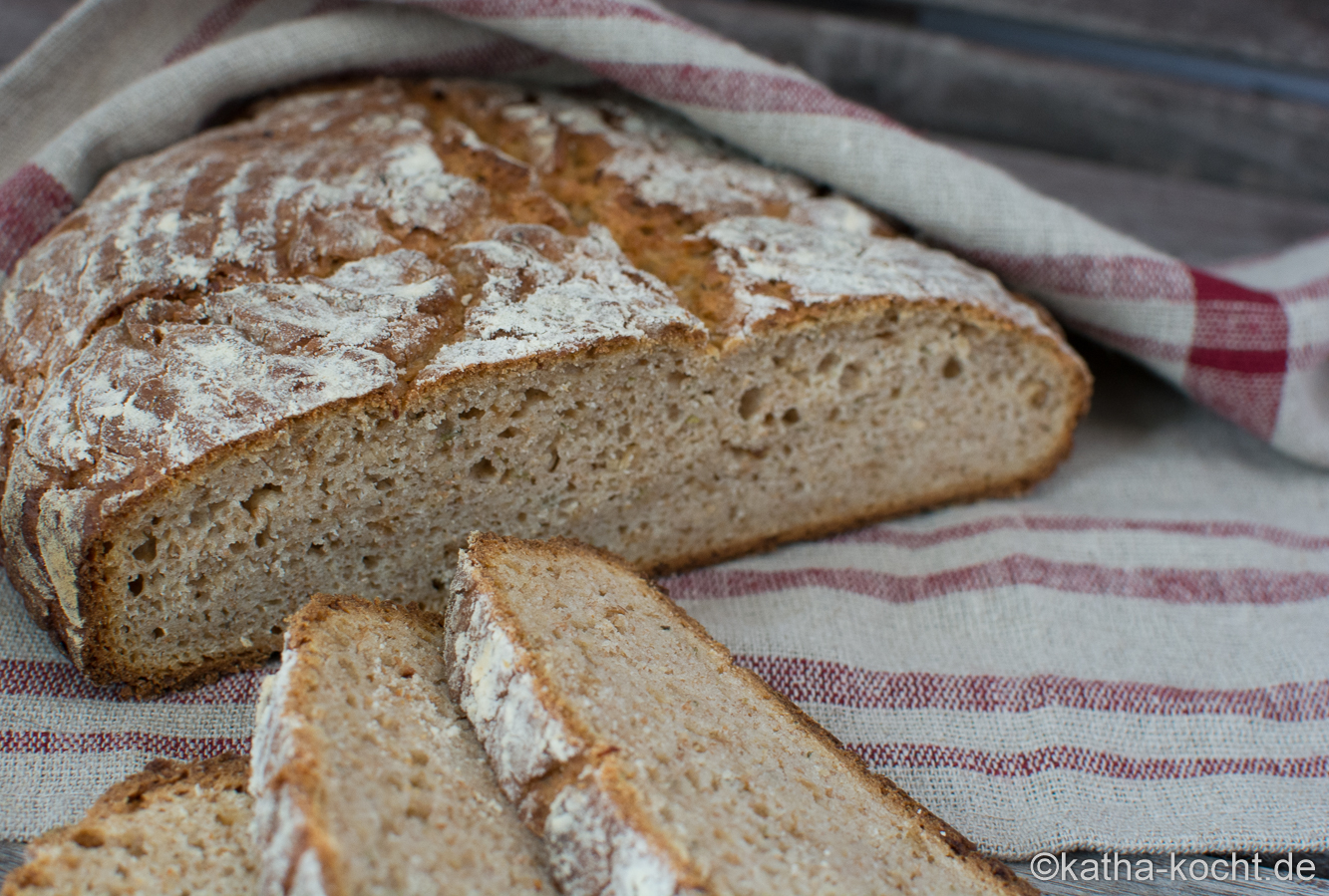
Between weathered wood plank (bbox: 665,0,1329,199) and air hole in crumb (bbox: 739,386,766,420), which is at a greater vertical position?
weathered wood plank (bbox: 665,0,1329,199)

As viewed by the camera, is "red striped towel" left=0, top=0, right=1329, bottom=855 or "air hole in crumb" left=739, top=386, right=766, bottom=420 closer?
"red striped towel" left=0, top=0, right=1329, bottom=855

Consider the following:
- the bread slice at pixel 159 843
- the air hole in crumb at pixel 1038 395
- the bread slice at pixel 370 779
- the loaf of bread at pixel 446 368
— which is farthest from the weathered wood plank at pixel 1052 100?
the bread slice at pixel 159 843

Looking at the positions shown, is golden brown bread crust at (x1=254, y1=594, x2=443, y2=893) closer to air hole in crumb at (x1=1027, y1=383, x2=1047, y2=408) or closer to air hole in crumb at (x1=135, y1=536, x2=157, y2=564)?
air hole in crumb at (x1=135, y1=536, x2=157, y2=564)

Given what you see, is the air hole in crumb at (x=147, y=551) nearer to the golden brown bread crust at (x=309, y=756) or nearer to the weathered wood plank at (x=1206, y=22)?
the golden brown bread crust at (x=309, y=756)

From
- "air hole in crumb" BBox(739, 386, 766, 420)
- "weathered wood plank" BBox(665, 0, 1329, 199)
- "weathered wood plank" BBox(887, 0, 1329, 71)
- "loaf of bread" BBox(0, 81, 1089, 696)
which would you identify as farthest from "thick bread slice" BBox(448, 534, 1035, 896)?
"weathered wood plank" BBox(887, 0, 1329, 71)

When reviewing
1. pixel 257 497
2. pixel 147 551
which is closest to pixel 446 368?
pixel 257 497

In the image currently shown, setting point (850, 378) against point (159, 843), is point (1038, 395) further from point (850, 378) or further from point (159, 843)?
point (159, 843)
